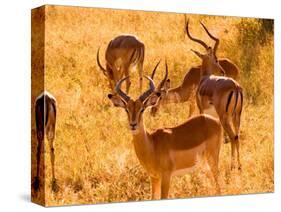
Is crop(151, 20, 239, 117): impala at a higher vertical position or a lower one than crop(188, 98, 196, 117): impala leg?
higher

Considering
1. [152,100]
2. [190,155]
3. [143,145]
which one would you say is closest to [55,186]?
[143,145]

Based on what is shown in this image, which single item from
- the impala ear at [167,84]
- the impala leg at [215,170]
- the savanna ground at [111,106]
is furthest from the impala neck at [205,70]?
the impala leg at [215,170]

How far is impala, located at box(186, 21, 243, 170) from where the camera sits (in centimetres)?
1082

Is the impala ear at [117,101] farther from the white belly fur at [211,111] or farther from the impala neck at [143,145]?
the white belly fur at [211,111]

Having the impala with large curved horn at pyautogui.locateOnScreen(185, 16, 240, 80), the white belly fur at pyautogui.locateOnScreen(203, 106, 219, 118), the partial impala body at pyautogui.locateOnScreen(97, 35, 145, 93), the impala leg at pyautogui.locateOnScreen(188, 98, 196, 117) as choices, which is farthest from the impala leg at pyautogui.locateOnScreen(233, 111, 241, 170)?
the partial impala body at pyautogui.locateOnScreen(97, 35, 145, 93)

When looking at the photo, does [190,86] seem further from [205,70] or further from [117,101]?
[117,101]

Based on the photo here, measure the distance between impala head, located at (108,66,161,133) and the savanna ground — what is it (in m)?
0.12

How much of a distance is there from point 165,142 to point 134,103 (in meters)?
0.60

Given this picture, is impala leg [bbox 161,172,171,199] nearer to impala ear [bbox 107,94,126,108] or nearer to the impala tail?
impala ear [bbox 107,94,126,108]

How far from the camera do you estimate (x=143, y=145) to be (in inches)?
396

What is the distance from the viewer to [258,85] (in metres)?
11.2

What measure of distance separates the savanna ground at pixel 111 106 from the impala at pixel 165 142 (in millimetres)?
132

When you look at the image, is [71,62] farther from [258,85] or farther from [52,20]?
[258,85]

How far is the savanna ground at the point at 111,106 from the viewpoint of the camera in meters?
9.77
